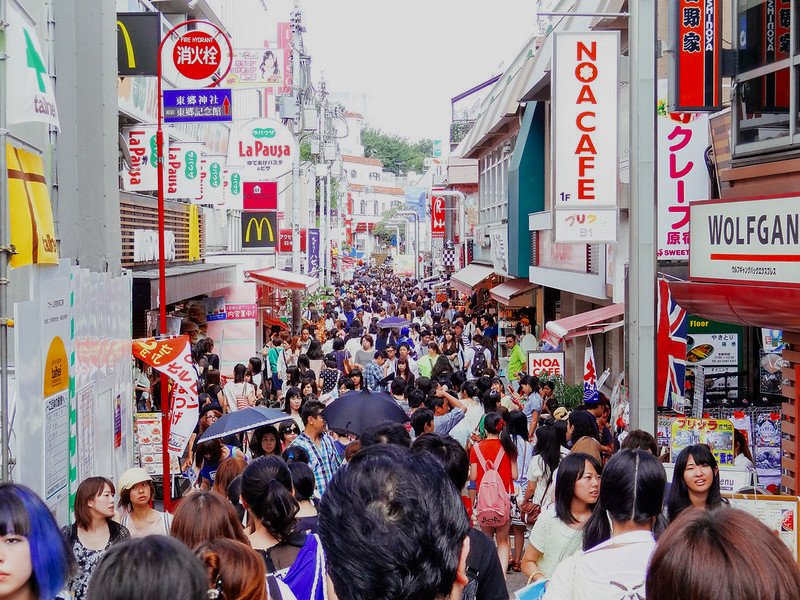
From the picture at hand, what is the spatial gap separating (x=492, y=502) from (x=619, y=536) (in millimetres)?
4553

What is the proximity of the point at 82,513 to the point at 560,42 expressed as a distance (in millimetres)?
8943

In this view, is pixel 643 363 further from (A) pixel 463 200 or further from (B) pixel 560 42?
(A) pixel 463 200

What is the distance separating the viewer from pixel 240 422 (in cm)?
914

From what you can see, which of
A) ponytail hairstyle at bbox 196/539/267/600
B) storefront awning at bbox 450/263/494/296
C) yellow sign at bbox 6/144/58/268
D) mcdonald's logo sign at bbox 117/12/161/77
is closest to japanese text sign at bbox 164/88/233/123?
mcdonald's logo sign at bbox 117/12/161/77

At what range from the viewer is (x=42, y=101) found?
590cm

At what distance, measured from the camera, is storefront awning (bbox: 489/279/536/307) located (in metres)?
25.3

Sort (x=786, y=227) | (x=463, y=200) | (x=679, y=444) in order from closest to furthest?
(x=786, y=227)
(x=679, y=444)
(x=463, y=200)

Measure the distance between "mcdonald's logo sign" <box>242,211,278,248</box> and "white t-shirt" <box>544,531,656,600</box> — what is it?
23.0 m

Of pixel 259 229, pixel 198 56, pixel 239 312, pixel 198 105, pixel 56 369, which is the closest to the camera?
pixel 56 369

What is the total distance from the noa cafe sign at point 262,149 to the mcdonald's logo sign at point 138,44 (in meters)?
9.54

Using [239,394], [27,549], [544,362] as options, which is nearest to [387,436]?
[27,549]

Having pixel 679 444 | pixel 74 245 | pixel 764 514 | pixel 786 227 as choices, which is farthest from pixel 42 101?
pixel 679 444

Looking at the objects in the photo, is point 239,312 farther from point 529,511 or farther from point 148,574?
point 148,574

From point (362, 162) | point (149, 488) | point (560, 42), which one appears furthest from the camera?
point (362, 162)
